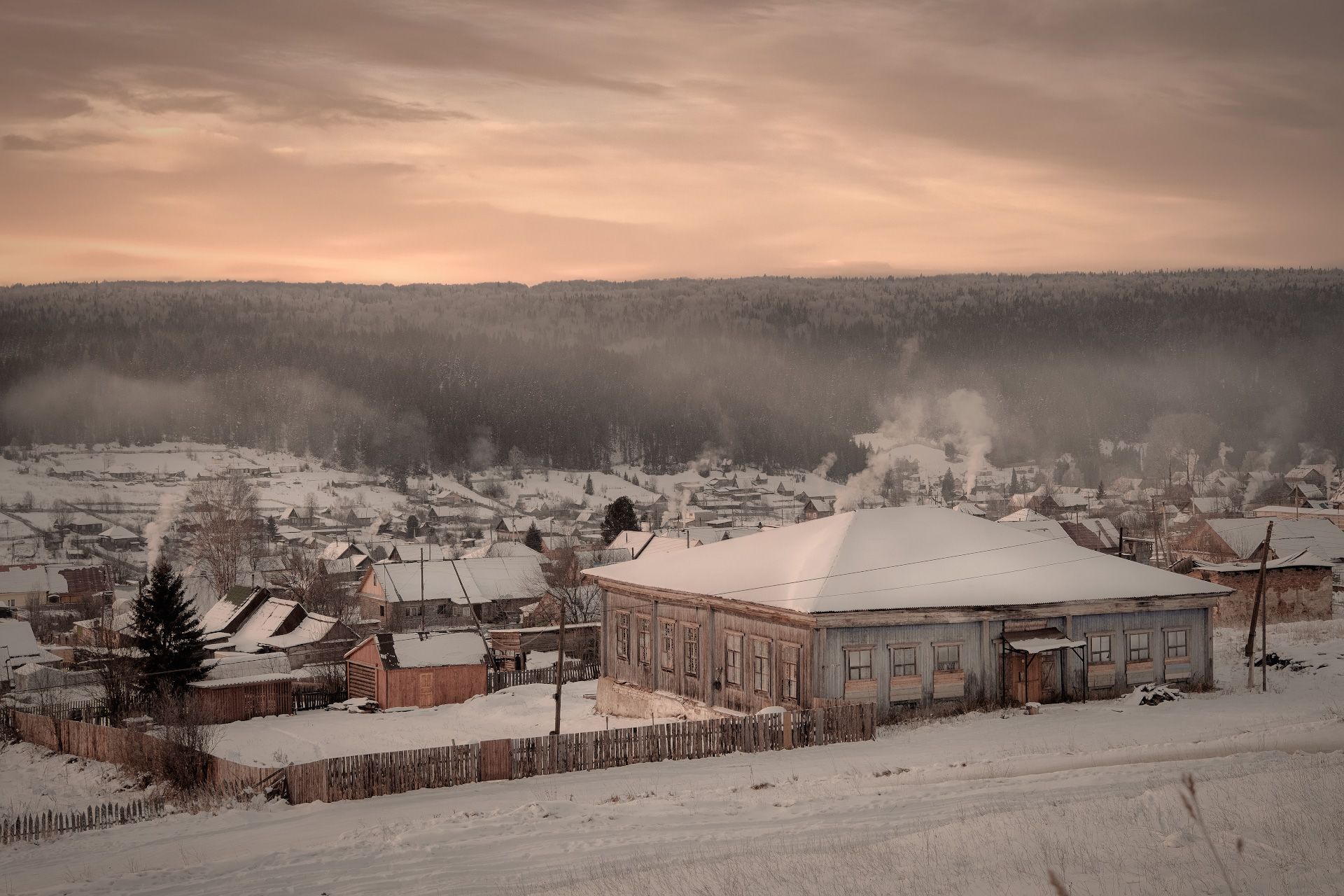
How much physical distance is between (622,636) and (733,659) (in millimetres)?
6160

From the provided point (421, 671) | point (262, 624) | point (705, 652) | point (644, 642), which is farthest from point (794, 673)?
point (262, 624)

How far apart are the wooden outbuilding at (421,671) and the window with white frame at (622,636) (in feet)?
52.4

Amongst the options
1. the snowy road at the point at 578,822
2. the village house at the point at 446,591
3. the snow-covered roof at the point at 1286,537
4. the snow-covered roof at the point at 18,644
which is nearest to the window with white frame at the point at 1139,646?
the snowy road at the point at 578,822

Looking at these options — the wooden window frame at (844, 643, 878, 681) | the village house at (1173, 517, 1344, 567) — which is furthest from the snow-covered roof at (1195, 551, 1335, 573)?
the wooden window frame at (844, 643, 878, 681)

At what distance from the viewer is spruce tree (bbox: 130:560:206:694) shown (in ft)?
169

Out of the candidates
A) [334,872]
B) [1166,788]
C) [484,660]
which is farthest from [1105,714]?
[484,660]

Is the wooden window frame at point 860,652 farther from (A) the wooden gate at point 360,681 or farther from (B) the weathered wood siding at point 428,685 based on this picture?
(A) the wooden gate at point 360,681

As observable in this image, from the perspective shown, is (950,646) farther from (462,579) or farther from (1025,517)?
(1025,517)

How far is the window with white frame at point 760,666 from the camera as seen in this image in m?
30.4

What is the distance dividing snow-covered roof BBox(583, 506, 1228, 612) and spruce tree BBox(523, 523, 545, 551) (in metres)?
112

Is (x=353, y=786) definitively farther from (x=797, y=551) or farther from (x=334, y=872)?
(x=797, y=551)

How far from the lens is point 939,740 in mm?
25656

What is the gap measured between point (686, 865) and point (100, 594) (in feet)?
365

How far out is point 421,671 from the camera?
51125mm
